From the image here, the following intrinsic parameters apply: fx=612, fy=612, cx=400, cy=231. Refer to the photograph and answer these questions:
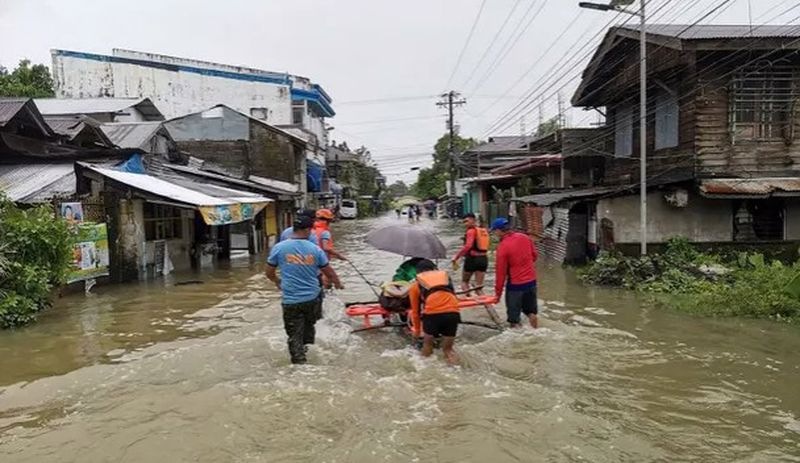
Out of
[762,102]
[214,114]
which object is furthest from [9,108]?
[762,102]

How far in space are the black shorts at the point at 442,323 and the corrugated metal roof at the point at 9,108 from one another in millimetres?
13895

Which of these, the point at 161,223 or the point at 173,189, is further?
the point at 161,223

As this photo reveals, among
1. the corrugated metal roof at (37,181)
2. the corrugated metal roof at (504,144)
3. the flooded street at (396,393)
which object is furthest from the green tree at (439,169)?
the flooded street at (396,393)

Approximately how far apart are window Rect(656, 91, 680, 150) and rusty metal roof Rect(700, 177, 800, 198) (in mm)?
2109

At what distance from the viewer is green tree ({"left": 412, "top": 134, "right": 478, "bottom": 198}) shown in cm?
6838

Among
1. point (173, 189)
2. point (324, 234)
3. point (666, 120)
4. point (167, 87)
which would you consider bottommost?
point (324, 234)

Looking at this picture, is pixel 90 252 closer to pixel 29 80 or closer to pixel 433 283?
pixel 433 283

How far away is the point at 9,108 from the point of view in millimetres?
16078

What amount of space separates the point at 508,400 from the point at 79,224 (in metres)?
10.9

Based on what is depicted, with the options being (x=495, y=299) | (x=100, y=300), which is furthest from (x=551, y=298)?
(x=100, y=300)

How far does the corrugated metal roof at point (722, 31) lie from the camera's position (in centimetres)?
1509

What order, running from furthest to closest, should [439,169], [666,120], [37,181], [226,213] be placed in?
[439,169]
[666,120]
[226,213]
[37,181]

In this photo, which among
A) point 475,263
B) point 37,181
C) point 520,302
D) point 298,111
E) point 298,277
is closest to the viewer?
point 298,277

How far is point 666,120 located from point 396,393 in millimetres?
13813
